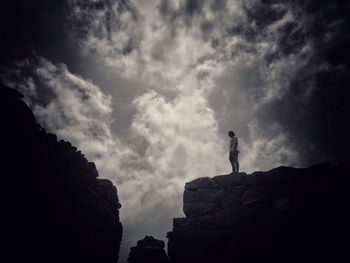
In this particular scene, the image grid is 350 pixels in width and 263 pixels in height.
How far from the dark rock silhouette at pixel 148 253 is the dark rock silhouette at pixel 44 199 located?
54.6 inches

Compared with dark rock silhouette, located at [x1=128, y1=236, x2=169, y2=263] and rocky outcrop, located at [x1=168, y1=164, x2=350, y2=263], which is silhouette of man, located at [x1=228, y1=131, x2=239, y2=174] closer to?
rocky outcrop, located at [x1=168, y1=164, x2=350, y2=263]

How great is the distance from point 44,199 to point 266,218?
718cm

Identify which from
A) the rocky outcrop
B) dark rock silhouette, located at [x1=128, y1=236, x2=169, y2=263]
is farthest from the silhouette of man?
dark rock silhouette, located at [x1=128, y1=236, x2=169, y2=263]

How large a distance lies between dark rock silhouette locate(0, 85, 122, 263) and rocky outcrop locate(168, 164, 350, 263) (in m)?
3.12

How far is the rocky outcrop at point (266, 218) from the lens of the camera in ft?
18.5

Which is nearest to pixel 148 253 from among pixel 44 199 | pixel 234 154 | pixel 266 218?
pixel 44 199

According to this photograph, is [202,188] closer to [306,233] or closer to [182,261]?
[182,261]

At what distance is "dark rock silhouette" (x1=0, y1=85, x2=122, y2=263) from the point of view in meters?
5.81

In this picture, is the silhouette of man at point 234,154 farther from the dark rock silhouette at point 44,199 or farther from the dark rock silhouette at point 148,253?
the dark rock silhouette at point 44,199

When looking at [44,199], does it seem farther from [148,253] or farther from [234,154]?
[234,154]

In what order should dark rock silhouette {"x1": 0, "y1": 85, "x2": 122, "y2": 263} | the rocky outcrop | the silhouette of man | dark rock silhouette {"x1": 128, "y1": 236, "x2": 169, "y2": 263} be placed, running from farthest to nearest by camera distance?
the silhouette of man → dark rock silhouette {"x1": 128, "y1": 236, "x2": 169, "y2": 263} → dark rock silhouette {"x1": 0, "y1": 85, "x2": 122, "y2": 263} → the rocky outcrop

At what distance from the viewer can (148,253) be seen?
284 inches

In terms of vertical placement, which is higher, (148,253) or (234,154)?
(234,154)

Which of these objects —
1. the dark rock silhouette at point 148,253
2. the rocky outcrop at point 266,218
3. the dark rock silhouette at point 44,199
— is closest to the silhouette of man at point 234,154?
the rocky outcrop at point 266,218
